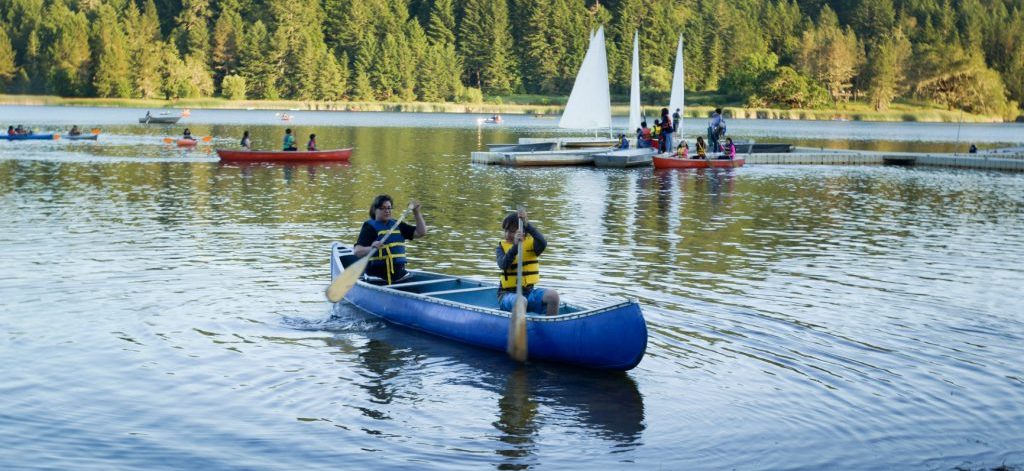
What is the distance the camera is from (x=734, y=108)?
176m

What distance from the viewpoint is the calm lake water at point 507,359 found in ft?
38.3

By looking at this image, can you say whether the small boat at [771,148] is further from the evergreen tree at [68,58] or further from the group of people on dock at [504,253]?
the evergreen tree at [68,58]

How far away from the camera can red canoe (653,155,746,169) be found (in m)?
51.9

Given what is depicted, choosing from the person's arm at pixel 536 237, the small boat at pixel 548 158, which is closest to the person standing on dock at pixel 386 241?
the person's arm at pixel 536 237

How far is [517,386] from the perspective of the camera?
13.9m

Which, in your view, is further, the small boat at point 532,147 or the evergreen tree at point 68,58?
the evergreen tree at point 68,58

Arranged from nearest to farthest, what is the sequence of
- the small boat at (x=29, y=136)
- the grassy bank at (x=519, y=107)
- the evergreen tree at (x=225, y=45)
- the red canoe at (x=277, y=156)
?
the red canoe at (x=277, y=156) < the small boat at (x=29, y=136) < the grassy bank at (x=519, y=107) < the evergreen tree at (x=225, y=45)

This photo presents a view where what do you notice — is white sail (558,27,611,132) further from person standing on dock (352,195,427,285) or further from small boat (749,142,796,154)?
person standing on dock (352,195,427,285)

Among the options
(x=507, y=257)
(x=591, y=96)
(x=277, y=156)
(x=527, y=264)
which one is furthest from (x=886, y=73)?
(x=507, y=257)

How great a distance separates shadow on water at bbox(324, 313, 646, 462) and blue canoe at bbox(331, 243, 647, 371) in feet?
0.71

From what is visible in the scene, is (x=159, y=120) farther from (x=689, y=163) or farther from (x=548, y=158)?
(x=689, y=163)

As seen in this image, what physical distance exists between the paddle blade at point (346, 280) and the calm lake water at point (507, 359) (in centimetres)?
57

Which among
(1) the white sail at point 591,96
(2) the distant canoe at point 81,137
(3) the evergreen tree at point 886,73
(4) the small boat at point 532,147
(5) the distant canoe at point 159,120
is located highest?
(3) the evergreen tree at point 886,73

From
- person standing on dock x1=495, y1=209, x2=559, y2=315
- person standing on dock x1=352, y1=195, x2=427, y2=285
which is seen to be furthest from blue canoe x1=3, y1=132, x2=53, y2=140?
person standing on dock x1=495, y1=209, x2=559, y2=315
